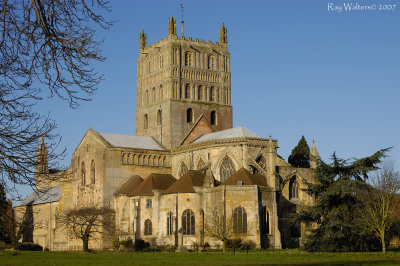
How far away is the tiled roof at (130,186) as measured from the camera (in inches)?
2649

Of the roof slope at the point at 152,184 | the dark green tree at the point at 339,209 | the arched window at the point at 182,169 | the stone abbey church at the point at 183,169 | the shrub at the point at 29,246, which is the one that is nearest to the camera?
the dark green tree at the point at 339,209

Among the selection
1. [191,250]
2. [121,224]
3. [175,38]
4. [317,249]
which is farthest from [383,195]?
[175,38]

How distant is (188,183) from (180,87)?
1909 centimetres

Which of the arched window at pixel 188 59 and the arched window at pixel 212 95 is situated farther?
the arched window at pixel 212 95

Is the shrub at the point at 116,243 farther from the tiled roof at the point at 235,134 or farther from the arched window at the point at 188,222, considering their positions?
the tiled roof at the point at 235,134

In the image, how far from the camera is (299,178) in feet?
218

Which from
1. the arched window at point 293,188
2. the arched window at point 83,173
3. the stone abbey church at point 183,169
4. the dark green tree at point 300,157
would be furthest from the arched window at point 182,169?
the dark green tree at point 300,157

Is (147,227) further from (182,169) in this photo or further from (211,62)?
(211,62)

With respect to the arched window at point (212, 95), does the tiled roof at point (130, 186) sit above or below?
below

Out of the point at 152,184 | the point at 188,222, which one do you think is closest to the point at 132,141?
the point at 152,184

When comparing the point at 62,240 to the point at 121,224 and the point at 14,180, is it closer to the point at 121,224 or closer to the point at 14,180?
the point at 121,224

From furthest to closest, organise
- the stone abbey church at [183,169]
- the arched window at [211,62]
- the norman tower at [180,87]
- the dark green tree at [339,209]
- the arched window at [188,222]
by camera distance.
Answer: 1. the arched window at [211,62]
2. the norman tower at [180,87]
3. the arched window at [188,222]
4. the stone abbey church at [183,169]
5. the dark green tree at [339,209]

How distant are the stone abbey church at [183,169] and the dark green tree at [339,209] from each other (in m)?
3.83

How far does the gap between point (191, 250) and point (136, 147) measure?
20.1 meters
